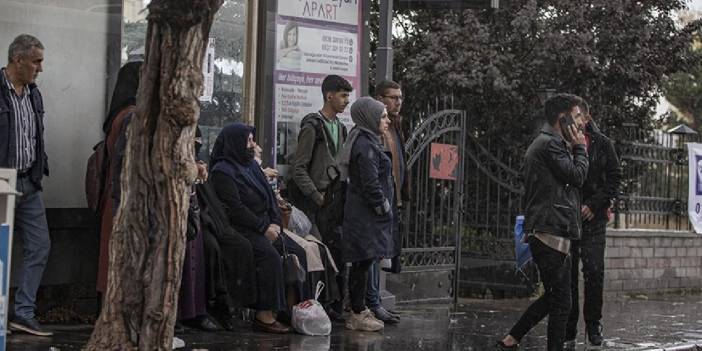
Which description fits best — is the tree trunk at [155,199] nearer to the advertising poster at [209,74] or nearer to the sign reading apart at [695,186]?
the advertising poster at [209,74]

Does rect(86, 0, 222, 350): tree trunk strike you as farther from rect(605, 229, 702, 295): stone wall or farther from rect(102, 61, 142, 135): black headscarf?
rect(605, 229, 702, 295): stone wall

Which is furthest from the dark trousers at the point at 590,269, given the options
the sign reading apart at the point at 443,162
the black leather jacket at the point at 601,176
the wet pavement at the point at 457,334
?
the sign reading apart at the point at 443,162

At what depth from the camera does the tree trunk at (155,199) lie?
253 inches

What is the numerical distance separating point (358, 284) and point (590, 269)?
1.89 meters

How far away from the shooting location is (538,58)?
54.5 ft

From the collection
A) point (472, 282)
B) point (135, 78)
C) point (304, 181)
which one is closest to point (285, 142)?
point (304, 181)

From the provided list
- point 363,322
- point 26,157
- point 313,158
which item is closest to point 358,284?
point 363,322

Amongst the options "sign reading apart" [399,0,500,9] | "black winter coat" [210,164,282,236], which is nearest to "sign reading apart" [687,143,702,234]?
"sign reading apart" [399,0,500,9]

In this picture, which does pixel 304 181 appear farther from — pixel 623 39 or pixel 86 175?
pixel 623 39

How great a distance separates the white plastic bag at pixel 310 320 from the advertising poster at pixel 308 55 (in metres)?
1.77

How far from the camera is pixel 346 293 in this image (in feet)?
38.3

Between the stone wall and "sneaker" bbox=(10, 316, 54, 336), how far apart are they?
9319 millimetres

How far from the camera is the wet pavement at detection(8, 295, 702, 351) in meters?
9.41

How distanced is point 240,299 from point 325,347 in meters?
0.78
